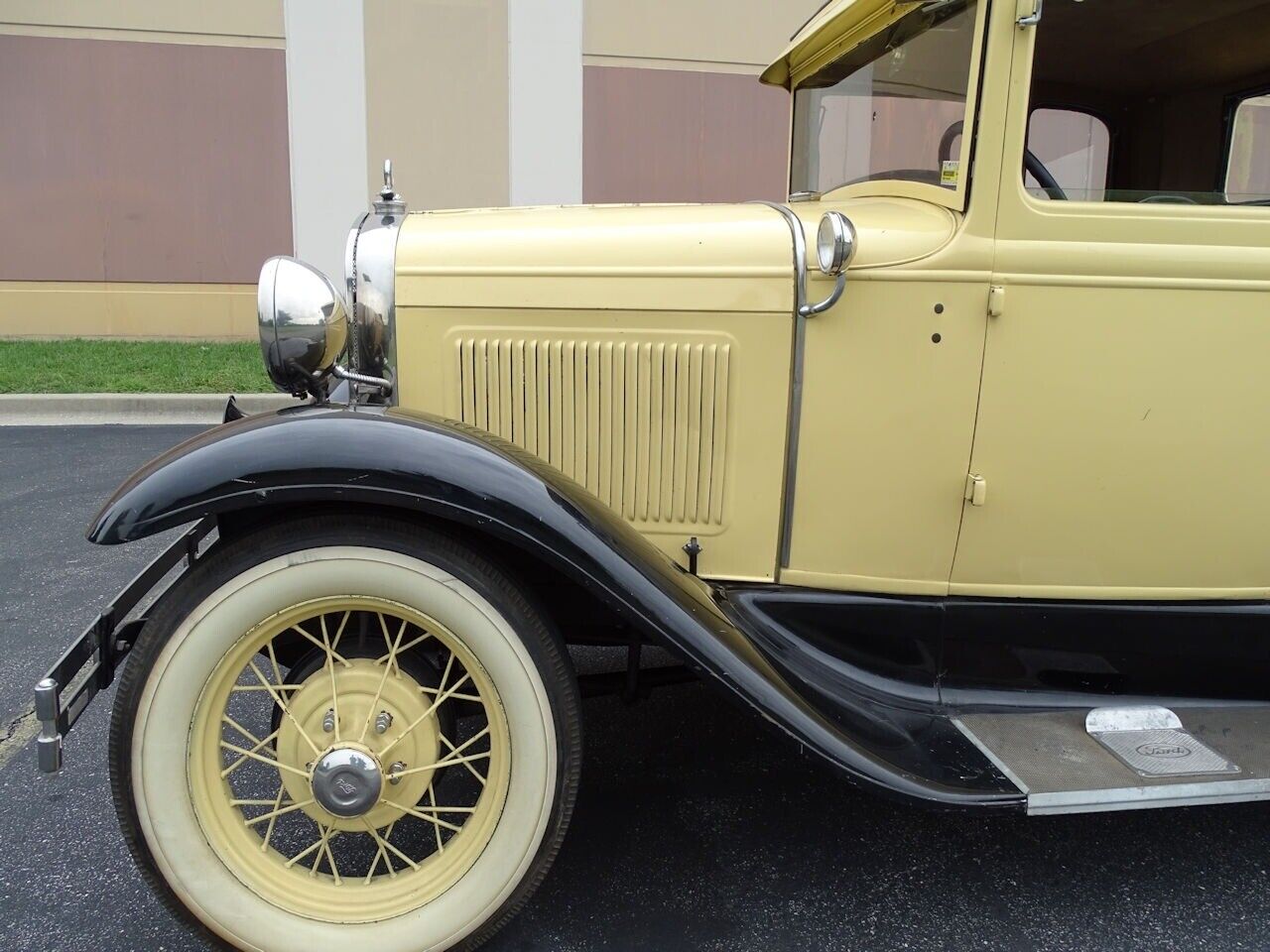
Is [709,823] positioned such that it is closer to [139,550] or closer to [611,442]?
[611,442]

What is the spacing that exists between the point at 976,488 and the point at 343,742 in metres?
1.47

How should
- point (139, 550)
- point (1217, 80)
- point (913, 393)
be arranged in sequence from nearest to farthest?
point (913, 393)
point (1217, 80)
point (139, 550)

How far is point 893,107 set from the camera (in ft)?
7.72

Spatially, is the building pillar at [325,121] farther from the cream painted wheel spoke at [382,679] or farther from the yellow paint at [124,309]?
the cream painted wheel spoke at [382,679]

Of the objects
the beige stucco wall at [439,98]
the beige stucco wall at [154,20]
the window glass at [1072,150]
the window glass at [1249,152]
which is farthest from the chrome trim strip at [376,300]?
the beige stucco wall at [154,20]

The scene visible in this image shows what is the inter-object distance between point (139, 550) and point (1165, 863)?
13.7 feet

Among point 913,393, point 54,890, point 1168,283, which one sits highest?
point 1168,283

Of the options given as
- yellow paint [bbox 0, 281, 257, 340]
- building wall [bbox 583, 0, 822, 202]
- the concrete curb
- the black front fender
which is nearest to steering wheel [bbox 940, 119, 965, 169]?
the black front fender

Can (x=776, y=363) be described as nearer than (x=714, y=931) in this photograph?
No

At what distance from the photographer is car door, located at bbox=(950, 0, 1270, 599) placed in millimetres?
1974

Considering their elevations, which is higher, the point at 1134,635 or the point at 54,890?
the point at 1134,635

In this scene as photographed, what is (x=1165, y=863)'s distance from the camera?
219cm

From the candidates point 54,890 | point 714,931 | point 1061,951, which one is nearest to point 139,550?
point 54,890

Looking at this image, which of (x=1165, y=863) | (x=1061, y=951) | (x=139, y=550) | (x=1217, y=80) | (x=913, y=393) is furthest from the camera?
(x=139, y=550)
